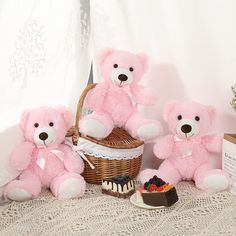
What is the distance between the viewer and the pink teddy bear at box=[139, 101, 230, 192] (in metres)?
1.71

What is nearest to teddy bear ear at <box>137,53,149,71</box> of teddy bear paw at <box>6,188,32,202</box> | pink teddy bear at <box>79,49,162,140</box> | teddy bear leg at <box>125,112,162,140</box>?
pink teddy bear at <box>79,49,162,140</box>

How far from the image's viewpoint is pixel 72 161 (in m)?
1.70

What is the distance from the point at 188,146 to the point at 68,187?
1.63ft

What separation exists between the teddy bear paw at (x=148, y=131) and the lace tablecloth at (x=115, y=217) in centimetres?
26

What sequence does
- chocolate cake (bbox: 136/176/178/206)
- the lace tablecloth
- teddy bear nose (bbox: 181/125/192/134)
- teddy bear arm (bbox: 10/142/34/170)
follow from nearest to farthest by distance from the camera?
the lace tablecloth < chocolate cake (bbox: 136/176/178/206) < teddy bear arm (bbox: 10/142/34/170) < teddy bear nose (bbox: 181/125/192/134)

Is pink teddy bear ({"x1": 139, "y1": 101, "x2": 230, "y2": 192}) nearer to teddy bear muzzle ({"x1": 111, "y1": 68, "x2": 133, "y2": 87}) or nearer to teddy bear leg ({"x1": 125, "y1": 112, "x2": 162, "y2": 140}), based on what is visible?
teddy bear leg ({"x1": 125, "y1": 112, "x2": 162, "y2": 140})

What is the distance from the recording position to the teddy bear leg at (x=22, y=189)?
155 cm

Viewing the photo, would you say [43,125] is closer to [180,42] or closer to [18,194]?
[18,194]

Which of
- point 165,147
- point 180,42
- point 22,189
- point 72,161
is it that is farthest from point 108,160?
point 180,42

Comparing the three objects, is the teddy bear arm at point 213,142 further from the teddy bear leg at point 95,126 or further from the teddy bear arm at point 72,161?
the teddy bear arm at point 72,161

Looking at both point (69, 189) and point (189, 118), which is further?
point (189, 118)

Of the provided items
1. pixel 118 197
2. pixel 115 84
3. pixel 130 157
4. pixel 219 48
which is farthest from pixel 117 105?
pixel 219 48

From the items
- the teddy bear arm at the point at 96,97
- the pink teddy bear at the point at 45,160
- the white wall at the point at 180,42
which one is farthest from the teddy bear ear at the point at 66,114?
the white wall at the point at 180,42

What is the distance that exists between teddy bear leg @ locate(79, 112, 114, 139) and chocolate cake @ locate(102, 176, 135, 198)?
173mm
